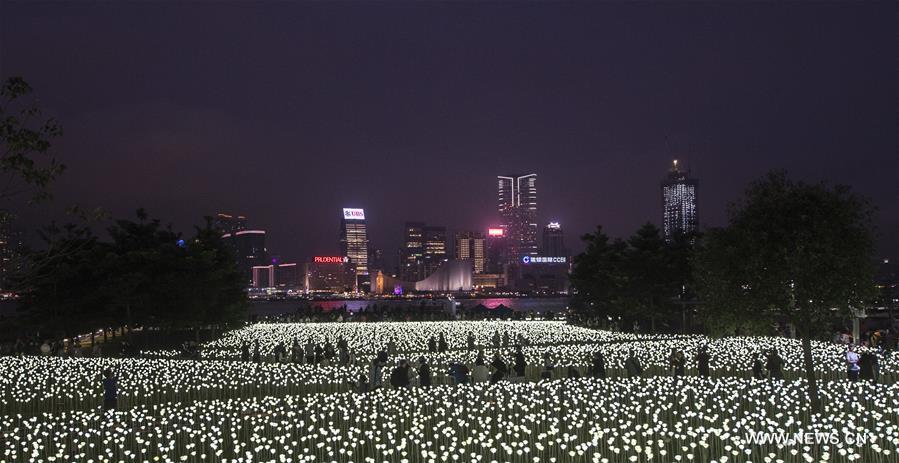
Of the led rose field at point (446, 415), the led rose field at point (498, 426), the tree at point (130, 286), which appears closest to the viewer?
the led rose field at point (498, 426)

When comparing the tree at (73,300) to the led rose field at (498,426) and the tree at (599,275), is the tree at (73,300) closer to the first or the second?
the led rose field at (498,426)

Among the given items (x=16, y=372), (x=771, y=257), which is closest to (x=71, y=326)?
(x=16, y=372)

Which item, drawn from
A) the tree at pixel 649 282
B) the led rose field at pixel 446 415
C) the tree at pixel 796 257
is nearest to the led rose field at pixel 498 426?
the led rose field at pixel 446 415

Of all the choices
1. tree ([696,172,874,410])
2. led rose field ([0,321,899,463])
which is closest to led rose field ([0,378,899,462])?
led rose field ([0,321,899,463])

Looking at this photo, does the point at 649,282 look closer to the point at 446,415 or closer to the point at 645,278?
the point at 645,278

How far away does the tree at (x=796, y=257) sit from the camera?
18688mm

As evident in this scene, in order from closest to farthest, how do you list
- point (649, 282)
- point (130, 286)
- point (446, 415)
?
point (446, 415) < point (130, 286) < point (649, 282)

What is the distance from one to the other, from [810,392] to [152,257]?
3409cm

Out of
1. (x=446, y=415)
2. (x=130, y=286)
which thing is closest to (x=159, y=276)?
(x=130, y=286)

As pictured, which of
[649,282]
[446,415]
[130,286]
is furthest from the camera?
[649,282]

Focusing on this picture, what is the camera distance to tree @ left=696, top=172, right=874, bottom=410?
61.3 feet

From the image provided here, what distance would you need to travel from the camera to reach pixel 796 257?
18.5 meters

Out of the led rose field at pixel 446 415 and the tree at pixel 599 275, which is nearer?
the led rose field at pixel 446 415

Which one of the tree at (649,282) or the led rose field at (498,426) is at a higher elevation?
the tree at (649,282)
